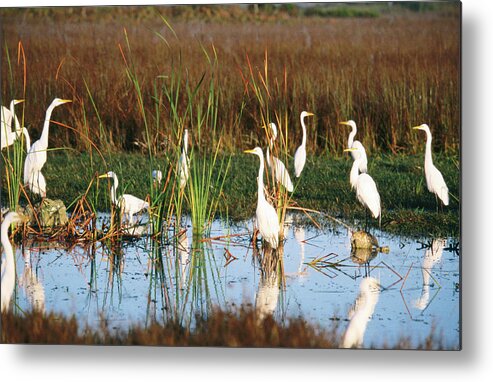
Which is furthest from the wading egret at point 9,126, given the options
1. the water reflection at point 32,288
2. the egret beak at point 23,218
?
Result: the water reflection at point 32,288

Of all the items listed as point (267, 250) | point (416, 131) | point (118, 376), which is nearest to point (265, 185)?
point (267, 250)

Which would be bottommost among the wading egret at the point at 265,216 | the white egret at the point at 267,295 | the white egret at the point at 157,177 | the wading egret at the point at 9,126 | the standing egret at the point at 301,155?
the white egret at the point at 267,295

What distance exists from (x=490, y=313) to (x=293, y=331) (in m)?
0.77

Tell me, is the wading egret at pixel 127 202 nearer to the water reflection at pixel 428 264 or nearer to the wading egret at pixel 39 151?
the wading egret at pixel 39 151

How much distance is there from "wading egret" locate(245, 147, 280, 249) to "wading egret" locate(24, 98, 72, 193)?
2.85 ft

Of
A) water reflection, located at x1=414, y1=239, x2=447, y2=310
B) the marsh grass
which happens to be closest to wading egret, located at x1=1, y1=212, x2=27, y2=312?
the marsh grass

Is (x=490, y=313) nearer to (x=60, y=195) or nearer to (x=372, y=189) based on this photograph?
(x=372, y=189)

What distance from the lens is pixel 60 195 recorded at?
5.33 meters

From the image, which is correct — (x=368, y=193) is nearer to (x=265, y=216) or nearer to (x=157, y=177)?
(x=265, y=216)

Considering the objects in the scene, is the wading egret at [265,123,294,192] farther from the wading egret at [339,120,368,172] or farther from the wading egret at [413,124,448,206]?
the wading egret at [413,124,448,206]

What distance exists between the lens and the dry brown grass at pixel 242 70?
508cm

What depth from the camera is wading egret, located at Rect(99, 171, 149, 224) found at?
5.34m

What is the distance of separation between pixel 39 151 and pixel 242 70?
95cm

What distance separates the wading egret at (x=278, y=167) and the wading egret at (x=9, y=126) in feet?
3.47
